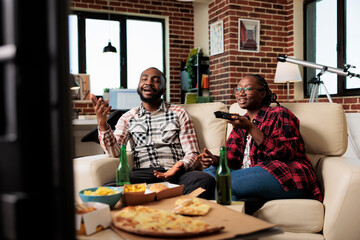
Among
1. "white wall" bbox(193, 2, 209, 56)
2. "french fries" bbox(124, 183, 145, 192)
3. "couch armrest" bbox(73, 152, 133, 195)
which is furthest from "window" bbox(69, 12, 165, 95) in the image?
"french fries" bbox(124, 183, 145, 192)

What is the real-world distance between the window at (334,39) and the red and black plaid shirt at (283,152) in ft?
8.24

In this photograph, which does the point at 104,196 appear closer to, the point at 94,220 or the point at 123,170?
the point at 94,220

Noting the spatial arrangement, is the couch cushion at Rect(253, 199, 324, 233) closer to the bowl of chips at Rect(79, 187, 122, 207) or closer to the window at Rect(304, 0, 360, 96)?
the bowl of chips at Rect(79, 187, 122, 207)

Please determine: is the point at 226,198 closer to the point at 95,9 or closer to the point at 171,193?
the point at 171,193

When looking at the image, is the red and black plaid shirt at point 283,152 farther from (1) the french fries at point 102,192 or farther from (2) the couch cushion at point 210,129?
(1) the french fries at point 102,192

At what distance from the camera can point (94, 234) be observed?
89 centimetres

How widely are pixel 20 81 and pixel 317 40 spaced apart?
15.8 ft

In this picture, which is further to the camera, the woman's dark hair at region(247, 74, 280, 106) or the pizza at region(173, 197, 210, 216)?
the woman's dark hair at region(247, 74, 280, 106)

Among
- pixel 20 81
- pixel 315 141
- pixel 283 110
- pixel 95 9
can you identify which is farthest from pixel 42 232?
pixel 95 9

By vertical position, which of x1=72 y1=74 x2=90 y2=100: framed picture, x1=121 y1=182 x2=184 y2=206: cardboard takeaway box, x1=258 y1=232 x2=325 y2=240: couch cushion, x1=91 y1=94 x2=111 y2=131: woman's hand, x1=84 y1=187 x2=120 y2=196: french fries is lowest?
x1=258 y1=232 x2=325 y2=240: couch cushion

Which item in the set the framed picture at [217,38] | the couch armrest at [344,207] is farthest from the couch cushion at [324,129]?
the framed picture at [217,38]

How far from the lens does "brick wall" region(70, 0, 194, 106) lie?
549 cm

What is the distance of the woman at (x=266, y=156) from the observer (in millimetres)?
1613

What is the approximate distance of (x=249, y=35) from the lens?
450cm
